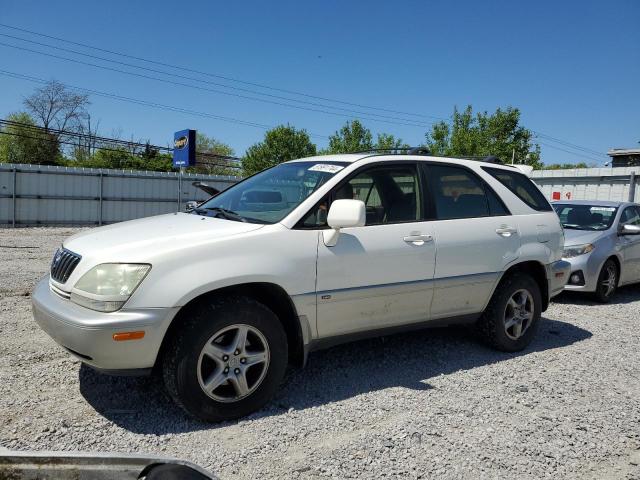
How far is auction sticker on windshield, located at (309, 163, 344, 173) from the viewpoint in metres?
3.99

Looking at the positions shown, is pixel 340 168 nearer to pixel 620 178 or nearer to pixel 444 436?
pixel 444 436

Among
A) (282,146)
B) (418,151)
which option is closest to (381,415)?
(418,151)

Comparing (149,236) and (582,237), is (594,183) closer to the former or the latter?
(582,237)

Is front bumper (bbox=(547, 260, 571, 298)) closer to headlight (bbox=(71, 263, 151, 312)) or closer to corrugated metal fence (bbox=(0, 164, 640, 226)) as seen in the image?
headlight (bbox=(71, 263, 151, 312))

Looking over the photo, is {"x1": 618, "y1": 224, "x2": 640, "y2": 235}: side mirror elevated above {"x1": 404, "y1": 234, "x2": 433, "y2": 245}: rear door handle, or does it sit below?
above

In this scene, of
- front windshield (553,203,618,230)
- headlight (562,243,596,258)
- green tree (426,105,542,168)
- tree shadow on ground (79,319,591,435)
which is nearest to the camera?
tree shadow on ground (79,319,591,435)

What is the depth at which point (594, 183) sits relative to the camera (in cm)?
1595

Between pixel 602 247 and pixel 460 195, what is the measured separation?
4147 millimetres

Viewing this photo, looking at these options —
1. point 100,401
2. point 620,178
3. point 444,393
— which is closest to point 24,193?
point 100,401

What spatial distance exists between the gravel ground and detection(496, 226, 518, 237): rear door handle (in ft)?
3.76

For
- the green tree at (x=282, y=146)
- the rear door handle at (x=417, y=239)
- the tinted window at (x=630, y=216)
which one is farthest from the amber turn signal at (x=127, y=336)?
the green tree at (x=282, y=146)

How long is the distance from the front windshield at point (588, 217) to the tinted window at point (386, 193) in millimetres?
5097

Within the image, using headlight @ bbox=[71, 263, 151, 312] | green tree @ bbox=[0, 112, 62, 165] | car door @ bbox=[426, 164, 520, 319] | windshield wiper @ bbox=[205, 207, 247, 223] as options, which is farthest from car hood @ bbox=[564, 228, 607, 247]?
green tree @ bbox=[0, 112, 62, 165]

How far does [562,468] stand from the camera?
2881 mm
